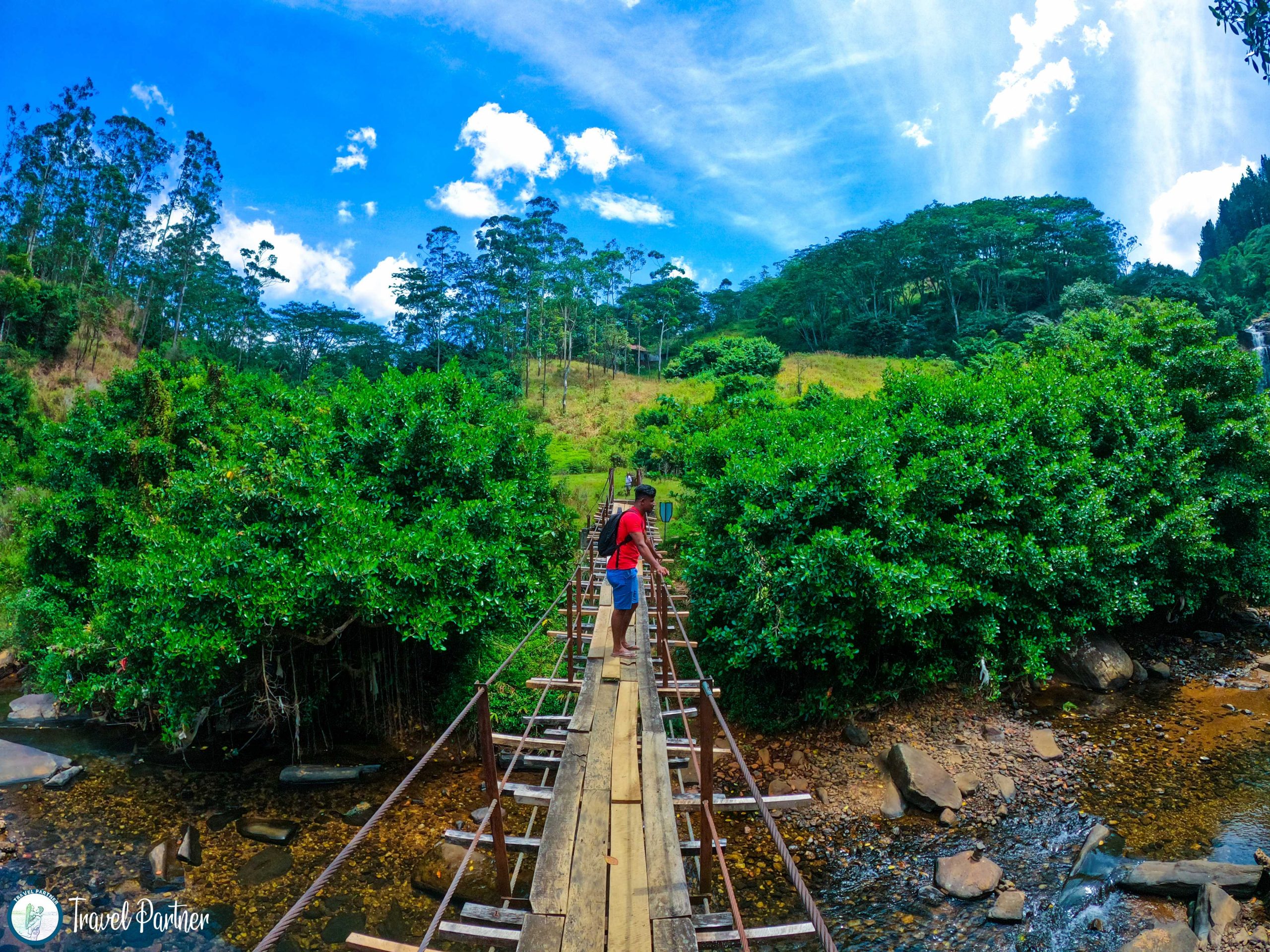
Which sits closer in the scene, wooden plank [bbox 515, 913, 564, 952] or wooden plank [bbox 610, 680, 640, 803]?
wooden plank [bbox 515, 913, 564, 952]

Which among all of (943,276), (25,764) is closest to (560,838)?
(25,764)

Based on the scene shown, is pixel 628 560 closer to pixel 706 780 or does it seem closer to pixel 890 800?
pixel 706 780

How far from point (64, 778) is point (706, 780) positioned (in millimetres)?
9917

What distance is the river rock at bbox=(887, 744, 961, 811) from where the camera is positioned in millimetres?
8070

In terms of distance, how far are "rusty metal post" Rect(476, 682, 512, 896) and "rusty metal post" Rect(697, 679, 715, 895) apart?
1.18 metres

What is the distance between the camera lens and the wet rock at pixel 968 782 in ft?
27.6

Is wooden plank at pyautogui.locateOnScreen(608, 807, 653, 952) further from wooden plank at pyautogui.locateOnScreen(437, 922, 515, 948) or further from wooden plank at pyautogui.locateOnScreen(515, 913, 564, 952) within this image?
wooden plank at pyautogui.locateOnScreen(437, 922, 515, 948)

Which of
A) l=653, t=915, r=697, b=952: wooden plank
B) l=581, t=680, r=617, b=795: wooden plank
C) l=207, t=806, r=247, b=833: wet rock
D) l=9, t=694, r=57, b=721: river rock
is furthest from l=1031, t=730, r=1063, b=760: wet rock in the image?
l=9, t=694, r=57, b=721: river rock

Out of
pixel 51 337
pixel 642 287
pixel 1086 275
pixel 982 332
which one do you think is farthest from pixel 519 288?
pixel 1086 275

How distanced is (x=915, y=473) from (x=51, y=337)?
125 feet

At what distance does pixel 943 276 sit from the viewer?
4906cm

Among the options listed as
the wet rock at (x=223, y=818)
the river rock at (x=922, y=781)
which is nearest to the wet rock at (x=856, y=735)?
the river rock at (x=922, y=781)

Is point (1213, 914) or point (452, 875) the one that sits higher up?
point (1213, 914)

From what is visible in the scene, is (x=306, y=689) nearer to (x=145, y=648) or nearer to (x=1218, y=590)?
(x=145, y=648)
